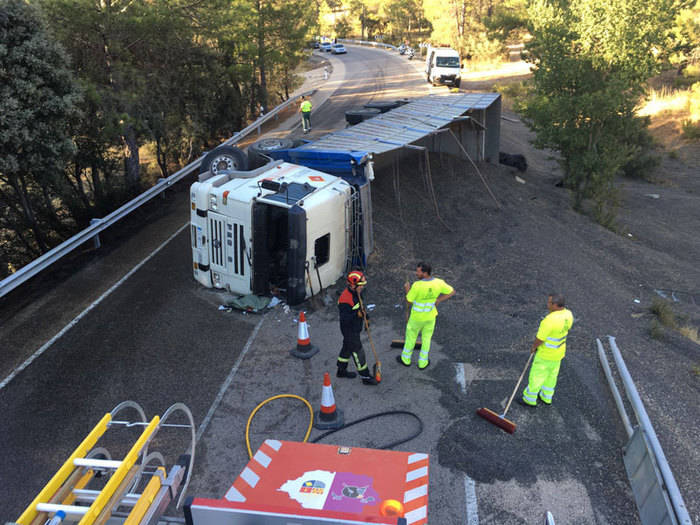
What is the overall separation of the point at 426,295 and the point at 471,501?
2653 mm

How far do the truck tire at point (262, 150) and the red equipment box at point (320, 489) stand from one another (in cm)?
814

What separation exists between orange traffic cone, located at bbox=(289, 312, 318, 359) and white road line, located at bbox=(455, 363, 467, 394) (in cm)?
219

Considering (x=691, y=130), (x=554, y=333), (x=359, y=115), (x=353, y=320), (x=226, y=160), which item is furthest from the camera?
(x=691, y=130)

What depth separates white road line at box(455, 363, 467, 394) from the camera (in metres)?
7.10

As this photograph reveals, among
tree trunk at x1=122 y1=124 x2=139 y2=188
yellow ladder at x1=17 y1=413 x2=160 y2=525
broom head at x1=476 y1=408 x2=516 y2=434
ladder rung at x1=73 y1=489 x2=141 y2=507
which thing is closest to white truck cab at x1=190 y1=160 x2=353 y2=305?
broom head at x1=476 y1=408 x2=516 y2=434

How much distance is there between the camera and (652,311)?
10.0m

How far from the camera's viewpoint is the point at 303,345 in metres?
7.98

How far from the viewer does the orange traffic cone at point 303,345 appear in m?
7.91

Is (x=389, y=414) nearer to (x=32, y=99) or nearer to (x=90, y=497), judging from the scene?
(x=90, y=497)

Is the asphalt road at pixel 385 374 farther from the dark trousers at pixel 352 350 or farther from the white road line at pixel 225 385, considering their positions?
the dark trousers at pixel 352 350

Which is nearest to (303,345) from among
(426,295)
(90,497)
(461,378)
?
(426,295)

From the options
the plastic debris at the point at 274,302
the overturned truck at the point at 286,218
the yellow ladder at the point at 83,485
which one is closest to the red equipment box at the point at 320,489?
the yellow ladder at the point at 83,485

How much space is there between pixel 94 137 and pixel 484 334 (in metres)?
12.4

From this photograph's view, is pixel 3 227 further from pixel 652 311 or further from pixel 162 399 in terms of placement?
pixel 652 311
